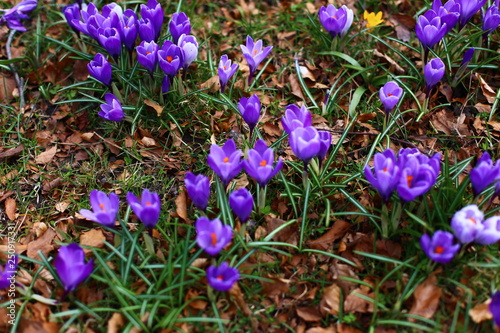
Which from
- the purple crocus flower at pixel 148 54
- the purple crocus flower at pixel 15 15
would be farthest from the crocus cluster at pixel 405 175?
the purple crocus flower at pixel 15 15

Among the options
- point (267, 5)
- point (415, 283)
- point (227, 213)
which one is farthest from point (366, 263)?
point (267, 5)

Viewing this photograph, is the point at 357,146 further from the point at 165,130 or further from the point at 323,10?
the point at 165,130

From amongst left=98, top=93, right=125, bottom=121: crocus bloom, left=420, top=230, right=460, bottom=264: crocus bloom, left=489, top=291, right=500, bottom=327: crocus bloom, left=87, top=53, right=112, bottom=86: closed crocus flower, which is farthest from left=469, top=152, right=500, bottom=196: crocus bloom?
left=87, top=53, right=112, bottom=86: closed crocus flower

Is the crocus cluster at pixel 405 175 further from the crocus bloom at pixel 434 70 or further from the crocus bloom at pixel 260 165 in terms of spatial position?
the crocus bloom at pixel 434 70

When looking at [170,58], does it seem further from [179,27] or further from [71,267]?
[71,267]

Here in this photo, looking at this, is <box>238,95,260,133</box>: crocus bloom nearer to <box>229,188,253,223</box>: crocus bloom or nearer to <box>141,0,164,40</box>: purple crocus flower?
<box>229,188,253,223</box>: crocus bloom

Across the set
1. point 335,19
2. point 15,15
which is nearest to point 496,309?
point 335,19
